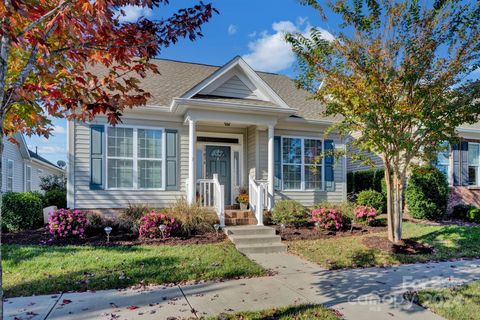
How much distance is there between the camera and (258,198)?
9.71m

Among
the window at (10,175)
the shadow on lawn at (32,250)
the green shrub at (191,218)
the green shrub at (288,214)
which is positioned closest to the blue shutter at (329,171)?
the green shrub at (288,214)

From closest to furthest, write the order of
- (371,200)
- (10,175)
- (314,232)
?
1. (314,232)
2. (371,200)
3. (10,175)

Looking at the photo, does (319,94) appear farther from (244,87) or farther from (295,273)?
(295,273)

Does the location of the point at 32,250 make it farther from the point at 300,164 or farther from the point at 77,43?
the point at 300,164

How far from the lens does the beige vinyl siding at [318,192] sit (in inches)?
460

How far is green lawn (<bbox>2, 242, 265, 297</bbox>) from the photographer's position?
5.18 metres

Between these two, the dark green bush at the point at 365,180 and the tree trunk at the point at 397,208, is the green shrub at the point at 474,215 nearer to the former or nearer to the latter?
the dark green bush at the point at 365,180

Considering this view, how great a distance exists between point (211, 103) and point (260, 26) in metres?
3.10

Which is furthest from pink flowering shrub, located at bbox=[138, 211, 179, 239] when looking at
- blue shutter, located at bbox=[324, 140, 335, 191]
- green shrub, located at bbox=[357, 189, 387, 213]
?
green shrub, located at bbox=[357, 189, 387, 213]

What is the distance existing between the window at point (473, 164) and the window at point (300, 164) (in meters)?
7.99

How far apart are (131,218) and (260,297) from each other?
5425 millimetres

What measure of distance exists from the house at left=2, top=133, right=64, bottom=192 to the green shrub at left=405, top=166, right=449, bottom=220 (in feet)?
54.8

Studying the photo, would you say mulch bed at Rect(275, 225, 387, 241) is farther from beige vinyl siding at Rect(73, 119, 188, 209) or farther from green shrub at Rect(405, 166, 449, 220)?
beige vinyl siding at Rect(73, 119, 188, 209)

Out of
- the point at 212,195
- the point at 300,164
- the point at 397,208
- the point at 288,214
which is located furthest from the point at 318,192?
the point at 397,208
